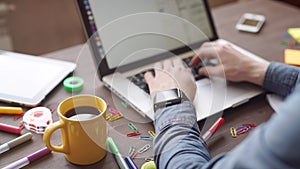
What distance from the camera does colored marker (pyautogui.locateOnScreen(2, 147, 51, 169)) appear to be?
754 millimetres

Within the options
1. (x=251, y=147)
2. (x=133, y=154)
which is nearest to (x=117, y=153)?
(x=133, y=154)

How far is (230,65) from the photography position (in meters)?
1.01

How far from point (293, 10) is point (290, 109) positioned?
40.8 inches

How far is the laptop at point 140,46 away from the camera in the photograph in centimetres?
94

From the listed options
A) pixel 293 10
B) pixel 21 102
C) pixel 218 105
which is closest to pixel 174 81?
pixel 218 105

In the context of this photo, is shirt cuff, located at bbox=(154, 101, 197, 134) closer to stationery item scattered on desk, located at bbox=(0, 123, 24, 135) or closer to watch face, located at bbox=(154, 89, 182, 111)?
watch face, located at bbox=(154, 89, 182, 111)

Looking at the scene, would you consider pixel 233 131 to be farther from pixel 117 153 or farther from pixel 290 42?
pixel 290 42

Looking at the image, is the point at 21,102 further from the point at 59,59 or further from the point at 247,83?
the point at 247,83

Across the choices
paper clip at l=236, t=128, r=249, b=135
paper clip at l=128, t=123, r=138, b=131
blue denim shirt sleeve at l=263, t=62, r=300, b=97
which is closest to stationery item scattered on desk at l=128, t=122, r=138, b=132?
paper clip at l=128, t=123, r=138, b=131

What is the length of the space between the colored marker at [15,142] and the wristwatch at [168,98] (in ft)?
0.84

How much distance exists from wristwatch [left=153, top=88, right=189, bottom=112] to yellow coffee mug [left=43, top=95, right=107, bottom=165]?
115mm

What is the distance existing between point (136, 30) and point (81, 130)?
0.35m

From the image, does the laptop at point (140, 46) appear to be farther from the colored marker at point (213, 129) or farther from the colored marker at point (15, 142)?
the colored marker at point (15, 142)

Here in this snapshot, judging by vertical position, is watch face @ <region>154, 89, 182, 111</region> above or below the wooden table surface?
above
